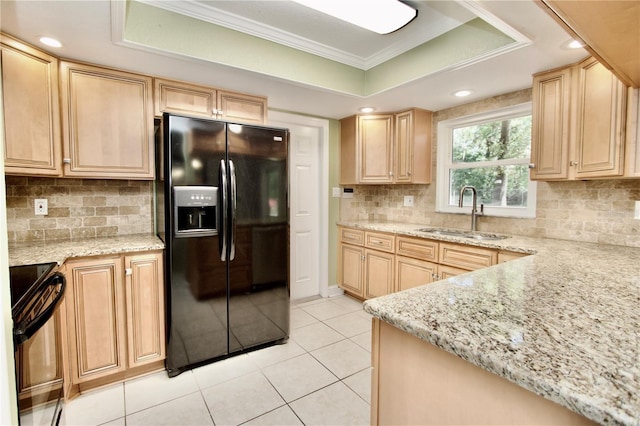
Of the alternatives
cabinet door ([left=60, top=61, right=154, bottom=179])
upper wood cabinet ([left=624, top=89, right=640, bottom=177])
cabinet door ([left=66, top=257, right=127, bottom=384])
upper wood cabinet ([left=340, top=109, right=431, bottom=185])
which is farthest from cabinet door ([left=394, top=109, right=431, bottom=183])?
cabinet door ([left=66, top=257, right=127, bottom=384])

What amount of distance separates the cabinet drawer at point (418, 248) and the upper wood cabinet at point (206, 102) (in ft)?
5.64

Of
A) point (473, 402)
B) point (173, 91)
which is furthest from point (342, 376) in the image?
point (173, 91)

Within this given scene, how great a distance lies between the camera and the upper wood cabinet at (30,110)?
178 cm

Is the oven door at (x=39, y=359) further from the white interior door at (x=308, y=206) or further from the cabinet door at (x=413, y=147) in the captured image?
the cabinet door at (x=413, y=147)

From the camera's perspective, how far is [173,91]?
2377mm

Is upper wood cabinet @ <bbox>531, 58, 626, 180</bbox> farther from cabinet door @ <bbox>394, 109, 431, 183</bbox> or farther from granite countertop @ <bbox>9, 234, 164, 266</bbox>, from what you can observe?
granite countertop @ <bbox>9, 234, 164, 266</bbox>

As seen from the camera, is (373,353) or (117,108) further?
(117,108)

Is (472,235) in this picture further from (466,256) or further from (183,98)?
(183,98)

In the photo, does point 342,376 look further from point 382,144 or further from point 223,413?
point 382,144

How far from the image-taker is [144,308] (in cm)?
208

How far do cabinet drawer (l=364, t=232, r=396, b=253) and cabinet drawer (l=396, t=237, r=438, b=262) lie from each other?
0.08 metres

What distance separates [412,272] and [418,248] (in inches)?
9.7

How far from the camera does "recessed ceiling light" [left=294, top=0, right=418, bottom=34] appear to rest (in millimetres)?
1715

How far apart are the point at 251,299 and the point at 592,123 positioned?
2558mm
